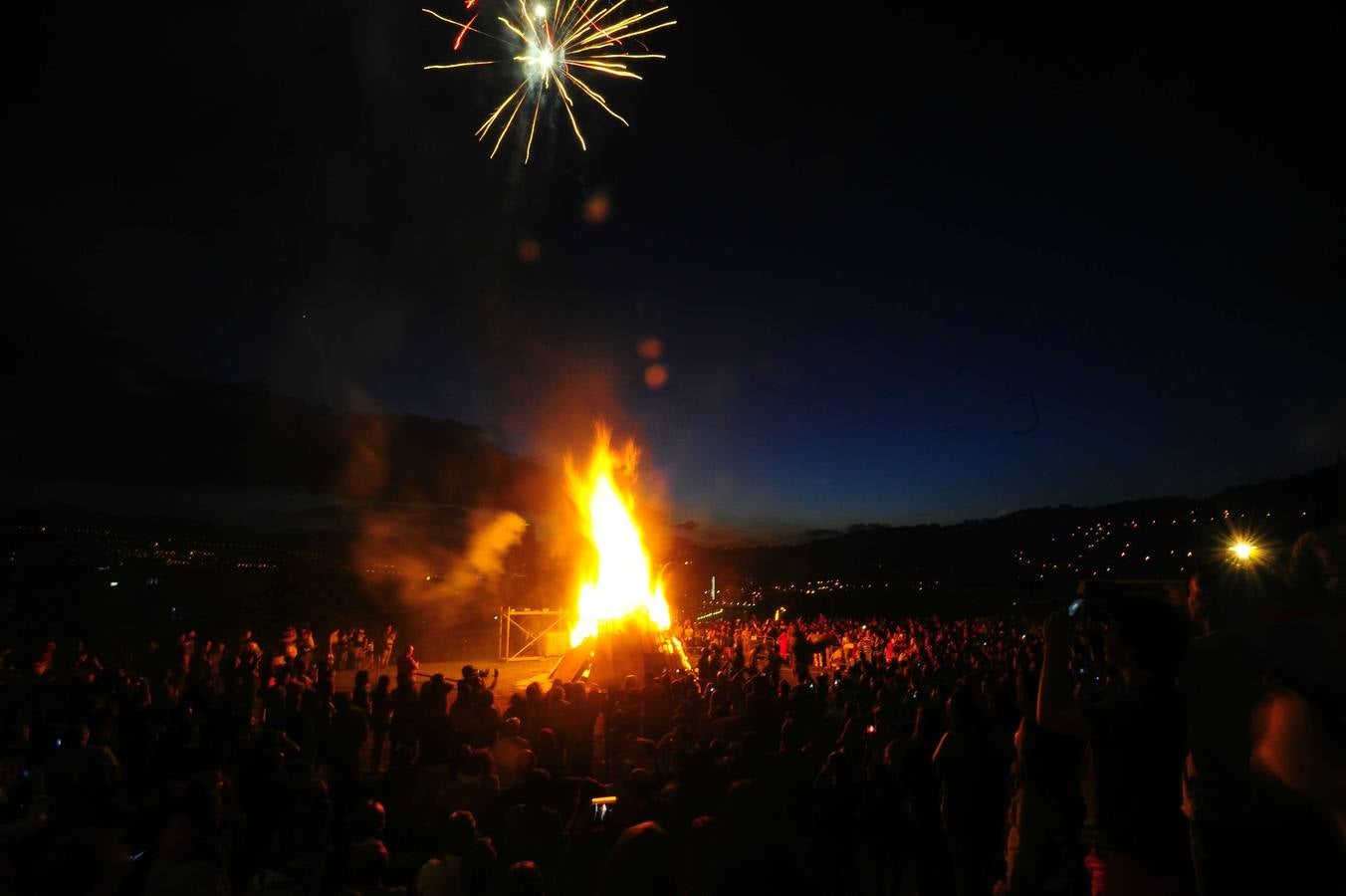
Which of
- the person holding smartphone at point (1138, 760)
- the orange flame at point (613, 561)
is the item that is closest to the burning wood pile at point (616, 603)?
the orange flame at point (613, 561)

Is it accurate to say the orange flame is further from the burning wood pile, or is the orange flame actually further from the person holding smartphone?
the person holding smartphone

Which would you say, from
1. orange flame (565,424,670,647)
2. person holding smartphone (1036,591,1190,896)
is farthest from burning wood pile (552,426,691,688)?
person holding smartphone (1036,591,1190,896)

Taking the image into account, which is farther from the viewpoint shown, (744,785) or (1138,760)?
(744,785)

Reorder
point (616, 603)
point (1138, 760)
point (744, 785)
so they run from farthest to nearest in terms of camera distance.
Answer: point (616, 603) < point (744, 785) < point (1138, 760)

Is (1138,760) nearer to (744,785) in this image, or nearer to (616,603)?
(744,785)

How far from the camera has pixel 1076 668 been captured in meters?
12.6

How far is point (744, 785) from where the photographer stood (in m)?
3.84

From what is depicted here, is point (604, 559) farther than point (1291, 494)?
No

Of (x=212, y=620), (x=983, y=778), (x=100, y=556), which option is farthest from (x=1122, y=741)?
→ (x=100, y=556)

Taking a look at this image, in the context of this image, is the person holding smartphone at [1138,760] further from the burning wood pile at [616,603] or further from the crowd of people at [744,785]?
the burning wood pile at [616,603]

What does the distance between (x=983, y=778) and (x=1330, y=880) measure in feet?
11.6

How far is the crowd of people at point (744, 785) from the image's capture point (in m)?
2.62

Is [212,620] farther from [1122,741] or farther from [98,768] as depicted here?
[1122,741]

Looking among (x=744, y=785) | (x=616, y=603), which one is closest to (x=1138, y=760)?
(x=744, y=785)
